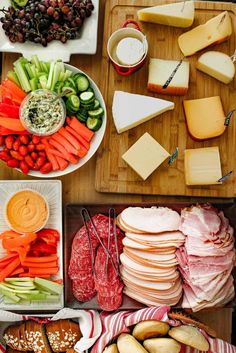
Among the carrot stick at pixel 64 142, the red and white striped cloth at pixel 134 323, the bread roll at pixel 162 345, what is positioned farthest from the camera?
the carrot stick at pixel 64 142

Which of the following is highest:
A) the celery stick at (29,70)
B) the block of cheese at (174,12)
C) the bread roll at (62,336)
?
the block of cheese at (174,12)

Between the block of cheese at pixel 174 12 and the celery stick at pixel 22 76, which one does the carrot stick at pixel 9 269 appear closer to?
the celery stick at pixel 22 76

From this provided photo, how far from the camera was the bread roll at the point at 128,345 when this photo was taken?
1.79 meters

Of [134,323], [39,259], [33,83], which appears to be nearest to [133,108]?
[33,83]

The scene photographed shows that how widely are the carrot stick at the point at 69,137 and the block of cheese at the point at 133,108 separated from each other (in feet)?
0.51

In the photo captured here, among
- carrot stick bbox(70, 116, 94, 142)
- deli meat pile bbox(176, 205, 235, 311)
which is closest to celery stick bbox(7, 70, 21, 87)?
carrot stick bbox(70, 116, 94, 142)

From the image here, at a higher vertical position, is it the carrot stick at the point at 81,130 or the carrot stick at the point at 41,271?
the carrot stick at the point at 81,130

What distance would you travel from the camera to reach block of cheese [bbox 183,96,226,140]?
6.81ft

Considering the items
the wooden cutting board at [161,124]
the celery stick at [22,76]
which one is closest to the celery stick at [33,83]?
the celery stick at [22,76]

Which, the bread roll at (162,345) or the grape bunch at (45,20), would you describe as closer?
the bread roll at (162,345)

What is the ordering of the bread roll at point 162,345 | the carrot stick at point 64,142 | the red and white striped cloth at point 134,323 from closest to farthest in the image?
the bread roll at point 162,345, the red and white striped cloth at point 134,323, the carrot stick at point 64,142

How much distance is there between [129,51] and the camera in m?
2.04

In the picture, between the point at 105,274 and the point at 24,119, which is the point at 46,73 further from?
the point at 105,274

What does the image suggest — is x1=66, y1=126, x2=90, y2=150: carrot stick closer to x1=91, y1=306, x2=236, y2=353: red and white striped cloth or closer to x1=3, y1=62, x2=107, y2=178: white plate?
x1=3, y1=62, x2=107, y2=178: white plate
